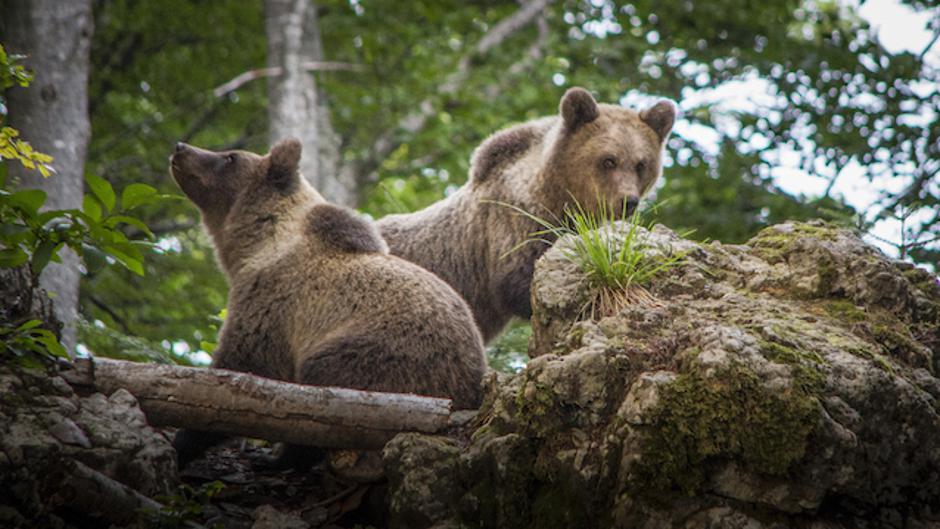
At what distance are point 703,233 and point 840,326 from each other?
7.81m

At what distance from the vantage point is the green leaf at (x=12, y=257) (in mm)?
4527

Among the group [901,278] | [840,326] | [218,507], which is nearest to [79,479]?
[218,507]

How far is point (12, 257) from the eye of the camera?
4.54 meters

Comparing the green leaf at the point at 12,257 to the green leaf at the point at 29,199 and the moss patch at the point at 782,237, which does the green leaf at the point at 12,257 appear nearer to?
the green leaf at the point at 29,199

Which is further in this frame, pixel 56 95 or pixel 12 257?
pixel 56 95

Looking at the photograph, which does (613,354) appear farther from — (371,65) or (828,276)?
(371,65)

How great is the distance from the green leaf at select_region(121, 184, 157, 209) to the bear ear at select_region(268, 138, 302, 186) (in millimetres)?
2098

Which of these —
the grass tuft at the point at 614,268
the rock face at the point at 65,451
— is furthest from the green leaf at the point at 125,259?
the grass tuft at the point at 614,268

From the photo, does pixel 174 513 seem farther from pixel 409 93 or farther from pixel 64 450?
pixel 409 93

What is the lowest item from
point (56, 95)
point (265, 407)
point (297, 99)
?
point (265, 407)

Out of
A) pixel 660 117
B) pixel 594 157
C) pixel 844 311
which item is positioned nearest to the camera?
pixel 844 311

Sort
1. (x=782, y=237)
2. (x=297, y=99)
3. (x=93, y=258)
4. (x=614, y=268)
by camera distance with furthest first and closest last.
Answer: (x=297, y=99) < (x=782, y=237) < (x=614, y=268) < (x=93, y=258)

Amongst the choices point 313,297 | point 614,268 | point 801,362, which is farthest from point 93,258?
point 801,362

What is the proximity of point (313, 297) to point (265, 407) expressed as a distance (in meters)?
1.41
